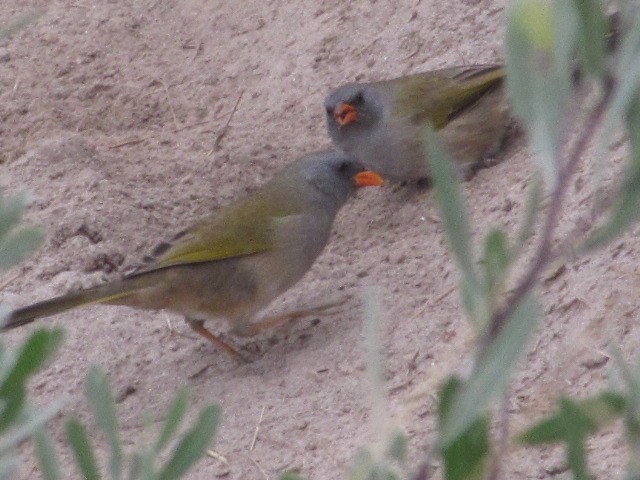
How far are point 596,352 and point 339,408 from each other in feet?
3.53

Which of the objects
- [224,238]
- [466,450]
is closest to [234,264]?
[224,238]

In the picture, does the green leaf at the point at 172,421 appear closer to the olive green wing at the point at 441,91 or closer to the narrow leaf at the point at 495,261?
the narrow leaf at the point at 495,261

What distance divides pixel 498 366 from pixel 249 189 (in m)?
5.20

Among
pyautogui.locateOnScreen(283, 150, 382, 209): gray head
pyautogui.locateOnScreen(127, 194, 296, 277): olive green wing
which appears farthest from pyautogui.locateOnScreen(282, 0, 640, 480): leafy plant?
pyautogui.locateOnScreen(283, 150, 382, 209): gray head

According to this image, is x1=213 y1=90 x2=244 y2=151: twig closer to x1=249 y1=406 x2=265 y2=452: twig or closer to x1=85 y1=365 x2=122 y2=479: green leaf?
x1=249 y1=406 x2=265 y2=452: twig

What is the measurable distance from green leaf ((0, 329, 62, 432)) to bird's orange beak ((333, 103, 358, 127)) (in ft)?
15.0

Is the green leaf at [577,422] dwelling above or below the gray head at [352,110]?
above

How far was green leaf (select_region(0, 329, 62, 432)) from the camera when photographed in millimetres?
1528

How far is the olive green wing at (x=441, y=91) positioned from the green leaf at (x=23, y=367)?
4708mm

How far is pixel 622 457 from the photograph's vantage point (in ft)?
10.5

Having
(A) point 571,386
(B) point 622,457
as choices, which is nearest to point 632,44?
(B) point 622,457

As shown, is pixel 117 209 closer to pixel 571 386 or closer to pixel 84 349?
pixel 84 349

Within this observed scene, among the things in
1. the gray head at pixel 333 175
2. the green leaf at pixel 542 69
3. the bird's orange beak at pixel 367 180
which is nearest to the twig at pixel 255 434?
the gray head at pixel 333 175

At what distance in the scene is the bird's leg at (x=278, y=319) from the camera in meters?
5.18
